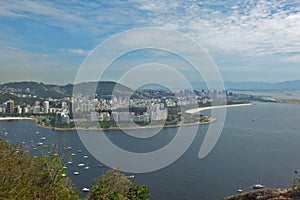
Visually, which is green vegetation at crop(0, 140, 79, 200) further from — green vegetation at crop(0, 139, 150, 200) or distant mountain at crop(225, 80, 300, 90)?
distant mountain at crop(225, 80, 300, 90)

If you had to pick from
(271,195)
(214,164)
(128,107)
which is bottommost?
(214,164)

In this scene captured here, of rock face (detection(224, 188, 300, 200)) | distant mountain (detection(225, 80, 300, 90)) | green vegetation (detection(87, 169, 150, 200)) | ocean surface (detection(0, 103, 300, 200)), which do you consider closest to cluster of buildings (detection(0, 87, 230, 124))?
ocean surface (detection(0, 103, 300, 200))

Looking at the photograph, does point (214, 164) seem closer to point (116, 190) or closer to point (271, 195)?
point (271, 195)

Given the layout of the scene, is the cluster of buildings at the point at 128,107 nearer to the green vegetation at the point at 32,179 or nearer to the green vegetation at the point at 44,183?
the green vegetation at the point at 44,183

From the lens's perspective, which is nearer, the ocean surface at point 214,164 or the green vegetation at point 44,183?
the green vegetation at point 44,183

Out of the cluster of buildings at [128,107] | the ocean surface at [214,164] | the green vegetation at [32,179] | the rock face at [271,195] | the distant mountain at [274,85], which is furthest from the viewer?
the distant mountain at [274,85]

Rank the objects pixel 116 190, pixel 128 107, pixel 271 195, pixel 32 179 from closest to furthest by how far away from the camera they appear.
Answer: pixel 32 179
pixel 271 195
pixel 116 190
pixel 128 107

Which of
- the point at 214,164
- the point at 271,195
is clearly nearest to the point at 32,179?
the point at 271,195

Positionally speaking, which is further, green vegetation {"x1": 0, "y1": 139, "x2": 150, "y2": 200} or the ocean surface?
the ocean surface

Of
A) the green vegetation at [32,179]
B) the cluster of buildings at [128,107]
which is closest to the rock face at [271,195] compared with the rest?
the green vegetation at [32,179]
